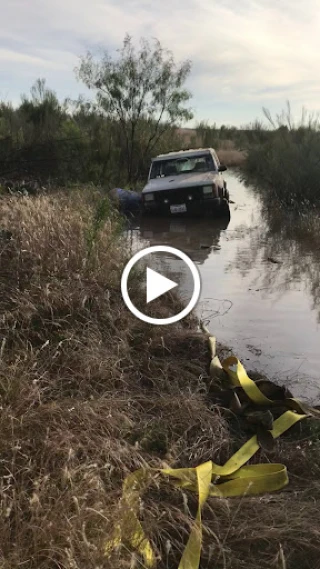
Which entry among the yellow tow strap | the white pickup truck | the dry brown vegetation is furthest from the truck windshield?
the yellow tow strap

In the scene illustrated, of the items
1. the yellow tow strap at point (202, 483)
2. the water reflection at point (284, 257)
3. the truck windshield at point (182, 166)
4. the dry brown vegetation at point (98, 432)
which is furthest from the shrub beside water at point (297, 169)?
the yellow tow strap at point (202, 483)

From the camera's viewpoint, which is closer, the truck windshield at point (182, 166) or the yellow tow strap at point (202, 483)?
the yellow tow strap at point (202, 483)

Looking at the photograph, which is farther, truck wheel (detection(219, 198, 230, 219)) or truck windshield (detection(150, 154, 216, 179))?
truck windshield (detection(150, 154, 216, 179))

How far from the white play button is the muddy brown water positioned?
47 cm

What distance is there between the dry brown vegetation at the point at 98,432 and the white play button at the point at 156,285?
375 millimetres

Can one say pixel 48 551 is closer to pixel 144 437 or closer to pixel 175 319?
pixel 144 437

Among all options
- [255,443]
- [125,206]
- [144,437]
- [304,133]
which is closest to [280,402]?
[255,443]

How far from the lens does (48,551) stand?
216 cm

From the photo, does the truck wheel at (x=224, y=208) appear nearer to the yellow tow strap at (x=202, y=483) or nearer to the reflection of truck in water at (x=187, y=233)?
the reflection of truck in water at (x=187, y=233)

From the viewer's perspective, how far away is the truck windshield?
13787 millimetres

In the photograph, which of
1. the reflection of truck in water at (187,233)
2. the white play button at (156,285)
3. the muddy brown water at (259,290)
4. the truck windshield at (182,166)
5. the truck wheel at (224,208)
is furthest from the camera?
the truck windshield at (182,166)

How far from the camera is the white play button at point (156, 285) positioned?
5.97 meters

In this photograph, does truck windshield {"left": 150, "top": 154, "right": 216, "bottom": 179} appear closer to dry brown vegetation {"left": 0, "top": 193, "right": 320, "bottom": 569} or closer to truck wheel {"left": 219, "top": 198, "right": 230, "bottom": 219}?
truck wheel {"left": 219, "top": 198, "right": 230, "bottom": 219}

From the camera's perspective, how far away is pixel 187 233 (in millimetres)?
12258
